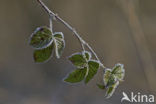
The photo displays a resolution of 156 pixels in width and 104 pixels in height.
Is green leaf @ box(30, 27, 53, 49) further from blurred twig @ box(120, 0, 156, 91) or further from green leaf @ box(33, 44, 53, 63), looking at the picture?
blurred twig @ box(120, 0, 156, 91)

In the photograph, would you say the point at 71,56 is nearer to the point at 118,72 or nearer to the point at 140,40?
the point at 118,72

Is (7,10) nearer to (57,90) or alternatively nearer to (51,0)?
(51,0)

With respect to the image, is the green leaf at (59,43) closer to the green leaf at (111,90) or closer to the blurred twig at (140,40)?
the green leaf at (111,90)

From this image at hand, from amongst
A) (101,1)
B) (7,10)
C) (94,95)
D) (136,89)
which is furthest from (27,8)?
(136,89)

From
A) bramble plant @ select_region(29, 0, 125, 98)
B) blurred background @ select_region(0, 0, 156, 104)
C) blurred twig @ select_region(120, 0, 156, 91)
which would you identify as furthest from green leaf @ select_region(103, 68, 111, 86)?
blurred background @ select_region(0, 0, 156, 104)

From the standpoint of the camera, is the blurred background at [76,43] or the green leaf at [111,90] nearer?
the green leaf at [111,90]

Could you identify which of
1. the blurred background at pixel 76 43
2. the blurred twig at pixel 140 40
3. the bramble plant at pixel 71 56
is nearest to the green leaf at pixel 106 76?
the bramble plant at pixel 71 56
